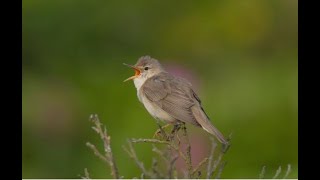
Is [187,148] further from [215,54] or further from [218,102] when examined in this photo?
[215,54]

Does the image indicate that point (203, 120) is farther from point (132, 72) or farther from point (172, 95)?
point (132, 72)

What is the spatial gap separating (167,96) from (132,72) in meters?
3.45

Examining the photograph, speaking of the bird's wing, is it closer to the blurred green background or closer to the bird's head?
the bird's head

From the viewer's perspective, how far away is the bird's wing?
4227 millimetres

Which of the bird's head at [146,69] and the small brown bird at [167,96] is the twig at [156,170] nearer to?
the small brown bird at [167,96]

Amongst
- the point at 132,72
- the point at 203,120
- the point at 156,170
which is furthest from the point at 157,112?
the point at 132,72

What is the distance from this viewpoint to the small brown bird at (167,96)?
4.19 m

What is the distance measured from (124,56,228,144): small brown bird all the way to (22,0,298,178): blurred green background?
2.07 m

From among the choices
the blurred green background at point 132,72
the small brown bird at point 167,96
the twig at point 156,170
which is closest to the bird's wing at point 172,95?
the small brown bird at point 167,96

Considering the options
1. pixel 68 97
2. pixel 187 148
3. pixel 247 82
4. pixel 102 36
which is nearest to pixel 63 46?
pixel 102 36

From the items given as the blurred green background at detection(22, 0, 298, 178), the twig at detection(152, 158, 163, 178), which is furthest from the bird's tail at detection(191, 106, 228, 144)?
the blurred green background at detection(22, 0, 298, 178)
